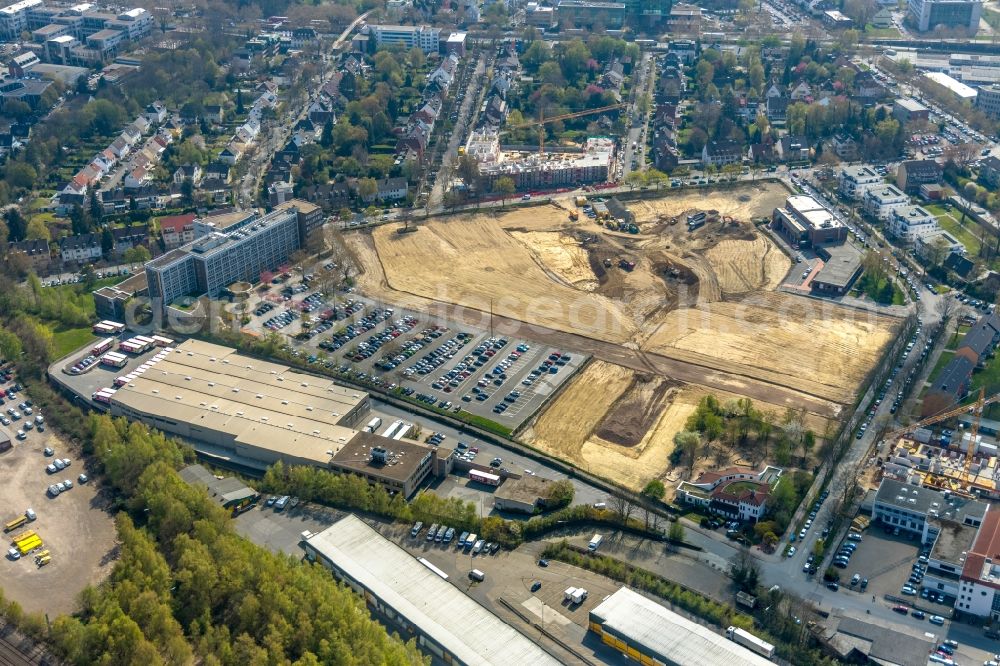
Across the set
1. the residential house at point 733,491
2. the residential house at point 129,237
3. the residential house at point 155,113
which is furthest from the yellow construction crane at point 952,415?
the residential house at point 155,113

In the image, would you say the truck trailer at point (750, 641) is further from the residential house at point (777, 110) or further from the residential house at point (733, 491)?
the residential house at point (777, 110)

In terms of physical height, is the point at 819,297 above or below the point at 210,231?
below

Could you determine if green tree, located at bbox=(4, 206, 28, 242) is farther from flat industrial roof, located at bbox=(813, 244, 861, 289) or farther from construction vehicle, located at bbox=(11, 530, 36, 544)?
flat industrial roof, located at bbox=(813, 244, 861, 289)

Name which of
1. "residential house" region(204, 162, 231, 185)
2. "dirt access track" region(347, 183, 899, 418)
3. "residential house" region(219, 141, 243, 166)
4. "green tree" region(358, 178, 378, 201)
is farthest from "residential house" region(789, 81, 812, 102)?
"residential house" region(204, 162, 231, 185)

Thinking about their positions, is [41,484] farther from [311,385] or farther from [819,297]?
[819,297]

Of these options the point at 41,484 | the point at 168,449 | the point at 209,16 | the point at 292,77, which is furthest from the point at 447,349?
the point at 209,16

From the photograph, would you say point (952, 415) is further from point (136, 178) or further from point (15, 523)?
point (136, 178)

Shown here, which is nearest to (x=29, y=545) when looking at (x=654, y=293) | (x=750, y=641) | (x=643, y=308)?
(x=750, y=641)

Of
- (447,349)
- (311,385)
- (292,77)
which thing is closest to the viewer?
(311,385)
